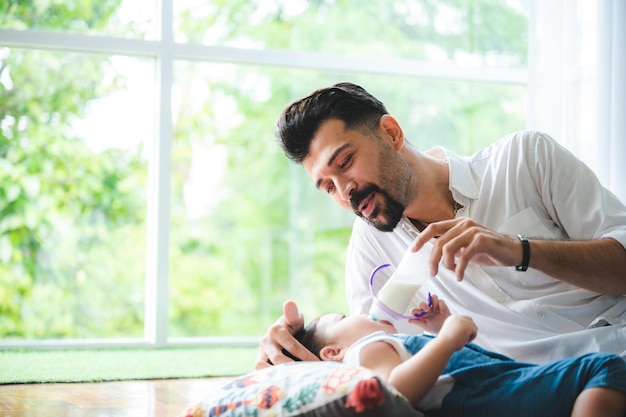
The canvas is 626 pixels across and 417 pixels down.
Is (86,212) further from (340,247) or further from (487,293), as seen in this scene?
(487,293)

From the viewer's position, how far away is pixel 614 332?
1.76 meters

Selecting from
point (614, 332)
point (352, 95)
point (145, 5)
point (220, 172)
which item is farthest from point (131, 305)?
point (614, 332)

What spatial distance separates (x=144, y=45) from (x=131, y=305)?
141 centimetres

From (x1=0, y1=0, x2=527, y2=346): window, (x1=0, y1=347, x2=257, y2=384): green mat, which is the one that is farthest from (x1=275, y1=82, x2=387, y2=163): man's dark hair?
(x1=0, y1=0, x2=527, y2=346): window

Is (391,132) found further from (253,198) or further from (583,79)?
(253,198)

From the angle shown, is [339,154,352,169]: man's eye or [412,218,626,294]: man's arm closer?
[412,218,626,294]: man's arm

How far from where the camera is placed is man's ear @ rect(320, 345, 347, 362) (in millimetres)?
1738

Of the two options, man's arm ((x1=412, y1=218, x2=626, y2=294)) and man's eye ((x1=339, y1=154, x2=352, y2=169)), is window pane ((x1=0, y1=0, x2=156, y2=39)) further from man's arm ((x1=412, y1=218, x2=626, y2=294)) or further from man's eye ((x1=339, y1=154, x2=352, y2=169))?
man's arm ((x1=412, y1=218, x2=626, y2=294))

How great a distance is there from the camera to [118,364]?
3430 millimetres

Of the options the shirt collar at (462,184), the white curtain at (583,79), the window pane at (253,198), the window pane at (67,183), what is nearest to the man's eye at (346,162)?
the shirt collar at (462,184)

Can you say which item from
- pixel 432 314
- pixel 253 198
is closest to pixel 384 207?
pixel 432 314

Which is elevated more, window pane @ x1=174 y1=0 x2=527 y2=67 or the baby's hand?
window pane @ x1=174 y1=0 x2=527 y2=67

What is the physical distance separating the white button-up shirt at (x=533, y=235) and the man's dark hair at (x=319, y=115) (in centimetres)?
24

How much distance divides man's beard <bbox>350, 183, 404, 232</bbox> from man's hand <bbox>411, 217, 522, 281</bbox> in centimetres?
37
